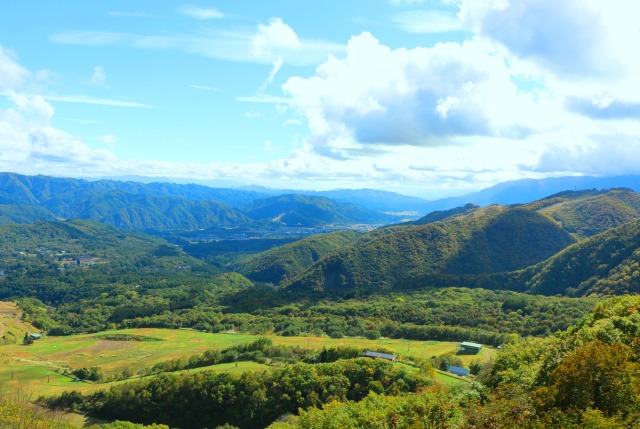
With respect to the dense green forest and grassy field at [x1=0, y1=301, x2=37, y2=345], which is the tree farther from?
grassy field at [x1=0, y1=301, x2=37, y2=345]

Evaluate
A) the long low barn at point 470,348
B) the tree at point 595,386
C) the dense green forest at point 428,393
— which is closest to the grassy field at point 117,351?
the long low barn at point 470,348

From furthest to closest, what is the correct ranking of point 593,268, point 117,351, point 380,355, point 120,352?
point 593,268
point 117,351
point 120,352
point 380,355

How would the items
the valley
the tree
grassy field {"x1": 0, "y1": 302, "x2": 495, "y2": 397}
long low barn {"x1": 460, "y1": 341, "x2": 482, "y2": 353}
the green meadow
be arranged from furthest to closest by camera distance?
the green meadow < grassy field {"x1": 0, "y1": 302, "x2": 495, "y2": 397} < long low barn {"x1": 460, "y1": 341, "x2": 482, "y2": 353} < the valley < the tree

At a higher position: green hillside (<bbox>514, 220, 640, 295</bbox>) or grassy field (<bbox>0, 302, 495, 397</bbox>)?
green hillside (<bbox>514, 220, 640, 295</bbox>)

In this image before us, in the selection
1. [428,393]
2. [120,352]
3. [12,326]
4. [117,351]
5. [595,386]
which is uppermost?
[595,386]

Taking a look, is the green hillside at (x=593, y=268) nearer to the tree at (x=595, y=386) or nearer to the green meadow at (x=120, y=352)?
the green meadow at (x=120, y=352)

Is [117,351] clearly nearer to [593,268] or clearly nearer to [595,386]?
[595,386]

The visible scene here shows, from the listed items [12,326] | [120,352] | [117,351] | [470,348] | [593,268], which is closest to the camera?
[470,348]

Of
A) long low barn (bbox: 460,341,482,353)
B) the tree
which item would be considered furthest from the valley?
long low barn (bbox: 460,341,482,353)

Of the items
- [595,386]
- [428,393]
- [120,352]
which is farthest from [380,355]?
[120,352]

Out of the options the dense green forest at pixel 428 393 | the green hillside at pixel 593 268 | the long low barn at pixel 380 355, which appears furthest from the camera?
the green hillside at pixel 593 268

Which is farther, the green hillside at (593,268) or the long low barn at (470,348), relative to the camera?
the green hillside at (593,268)
